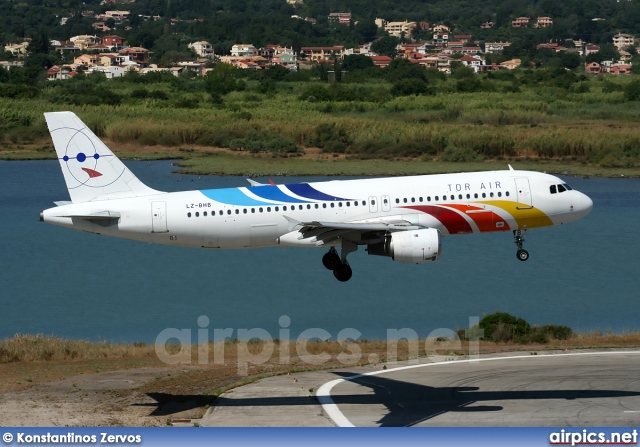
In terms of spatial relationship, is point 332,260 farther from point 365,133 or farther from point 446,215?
point 365,133

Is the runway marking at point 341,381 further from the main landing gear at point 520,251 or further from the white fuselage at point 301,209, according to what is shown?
the white fuselage at point 301,209

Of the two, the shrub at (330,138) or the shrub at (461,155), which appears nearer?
the shrub at (461,155)

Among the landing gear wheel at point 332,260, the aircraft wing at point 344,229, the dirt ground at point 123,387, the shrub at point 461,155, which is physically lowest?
the dirt ground at point 123,387

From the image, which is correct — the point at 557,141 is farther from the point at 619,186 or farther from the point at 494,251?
the point at 494,251

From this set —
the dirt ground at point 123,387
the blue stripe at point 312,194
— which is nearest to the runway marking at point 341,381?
the dirt ground at point 123,387

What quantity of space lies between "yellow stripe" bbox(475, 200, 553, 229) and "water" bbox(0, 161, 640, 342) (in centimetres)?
2119

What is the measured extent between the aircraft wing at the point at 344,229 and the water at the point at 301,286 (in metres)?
18.9

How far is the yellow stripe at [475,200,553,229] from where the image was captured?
62.8m

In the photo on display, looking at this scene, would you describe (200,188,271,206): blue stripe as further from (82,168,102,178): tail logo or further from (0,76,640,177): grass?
(0,76,640,177): grass

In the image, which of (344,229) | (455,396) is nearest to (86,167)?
(344,229)

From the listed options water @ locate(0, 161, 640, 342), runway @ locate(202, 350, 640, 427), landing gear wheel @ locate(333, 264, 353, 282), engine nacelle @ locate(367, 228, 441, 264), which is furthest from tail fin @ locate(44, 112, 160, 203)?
water @ locate(0, 161, 640, 342)

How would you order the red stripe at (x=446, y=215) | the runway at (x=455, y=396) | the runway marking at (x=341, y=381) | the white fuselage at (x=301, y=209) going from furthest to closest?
1. the white fuselage at (x=301, y=209)
2. the red stripe at (x=446, y=215)
3. the runway marking at (x=341, y=381)
4. the runway at (x=455, y=396)

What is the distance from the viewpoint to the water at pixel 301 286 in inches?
3551

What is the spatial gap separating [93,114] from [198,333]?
315 ft
